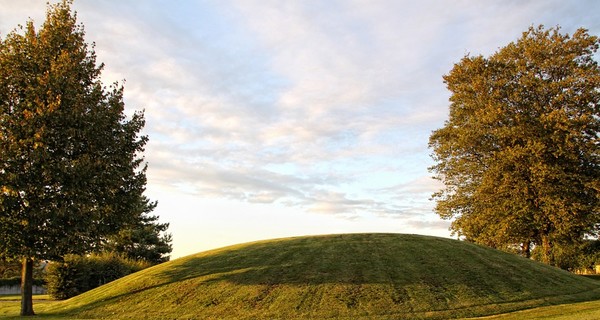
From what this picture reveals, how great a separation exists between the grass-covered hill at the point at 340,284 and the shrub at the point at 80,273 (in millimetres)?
6902

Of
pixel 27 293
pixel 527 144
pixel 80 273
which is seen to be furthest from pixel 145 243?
pixel 527 144

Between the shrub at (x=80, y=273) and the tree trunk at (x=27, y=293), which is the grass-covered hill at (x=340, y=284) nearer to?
the tree trunk at (x=27, y=293)

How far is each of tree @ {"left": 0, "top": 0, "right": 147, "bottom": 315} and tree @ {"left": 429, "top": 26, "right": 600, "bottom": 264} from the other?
1186 inches

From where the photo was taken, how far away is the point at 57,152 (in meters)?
26.1

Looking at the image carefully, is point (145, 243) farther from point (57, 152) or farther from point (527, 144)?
point (527, 144)

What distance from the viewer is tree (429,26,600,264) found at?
127 ft

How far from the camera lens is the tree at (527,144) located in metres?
38.8

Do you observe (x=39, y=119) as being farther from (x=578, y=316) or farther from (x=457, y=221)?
(x=457, y=221)

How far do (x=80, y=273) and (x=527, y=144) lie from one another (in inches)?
1518

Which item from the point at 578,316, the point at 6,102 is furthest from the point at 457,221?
the point at 6,102

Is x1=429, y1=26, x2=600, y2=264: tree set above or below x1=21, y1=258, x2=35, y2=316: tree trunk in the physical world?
above

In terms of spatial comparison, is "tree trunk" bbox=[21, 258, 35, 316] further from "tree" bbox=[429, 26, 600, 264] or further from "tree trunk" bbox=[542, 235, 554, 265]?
"tree trunk" bbox=[542, 235, 554, 265]

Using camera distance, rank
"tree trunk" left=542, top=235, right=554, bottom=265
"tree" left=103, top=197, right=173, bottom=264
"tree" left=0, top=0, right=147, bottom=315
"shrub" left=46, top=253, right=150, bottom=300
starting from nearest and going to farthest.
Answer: "tree" left=0, top=0, right=147, bottom=315 < "shrub" left=46, top=253, right=150, bottom=300 < "tree trunk" left=542, top=235, right=554, bottom=265 < "tree" left=103, top=197, right=173, bottom=264

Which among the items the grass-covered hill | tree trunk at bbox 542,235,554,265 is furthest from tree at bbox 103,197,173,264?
tree trunk at bbox 542,235,554,265
